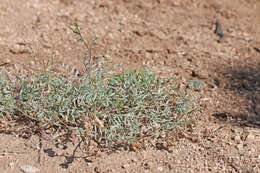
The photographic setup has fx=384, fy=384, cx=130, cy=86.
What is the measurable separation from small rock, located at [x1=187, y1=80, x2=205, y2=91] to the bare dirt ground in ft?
0.17

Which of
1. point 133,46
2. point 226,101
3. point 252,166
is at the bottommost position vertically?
point 252,166

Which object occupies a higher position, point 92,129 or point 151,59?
point 151,59

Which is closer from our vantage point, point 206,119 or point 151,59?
point 206,119

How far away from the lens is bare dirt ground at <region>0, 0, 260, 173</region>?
8.12 feet

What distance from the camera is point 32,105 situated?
2.63 m

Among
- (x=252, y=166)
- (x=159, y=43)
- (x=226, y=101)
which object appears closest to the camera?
(x=252, y=166)

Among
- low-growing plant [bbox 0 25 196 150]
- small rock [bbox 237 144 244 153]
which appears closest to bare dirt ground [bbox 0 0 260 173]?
small rock [bbox 237 144 244 153]

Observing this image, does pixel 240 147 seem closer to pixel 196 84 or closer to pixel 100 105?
pixel 196 84

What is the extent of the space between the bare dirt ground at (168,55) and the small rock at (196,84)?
0.17 ft

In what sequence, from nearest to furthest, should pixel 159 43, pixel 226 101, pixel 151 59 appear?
pixel 226 101, pixel 151 59, pixel 159 43

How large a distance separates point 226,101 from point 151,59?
845mm

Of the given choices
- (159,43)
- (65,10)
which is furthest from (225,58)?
(65,10)

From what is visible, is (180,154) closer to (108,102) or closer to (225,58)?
(108,102)

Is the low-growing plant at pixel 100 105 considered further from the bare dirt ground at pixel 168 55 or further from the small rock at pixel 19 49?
the small rock at pixel 19 49
